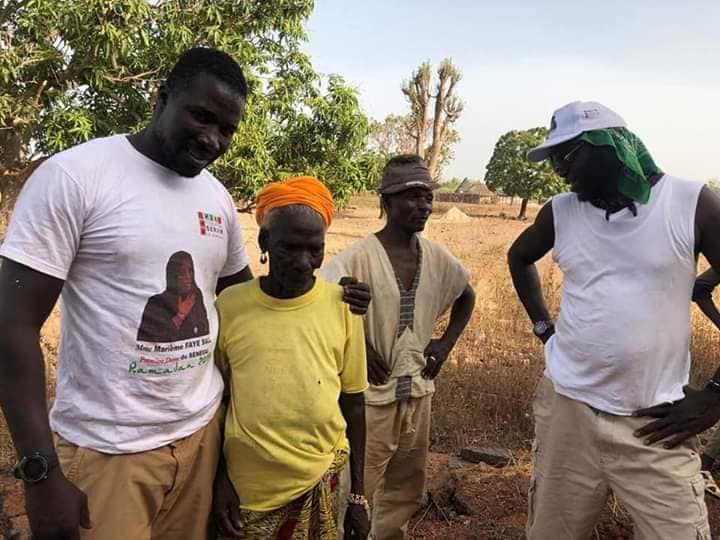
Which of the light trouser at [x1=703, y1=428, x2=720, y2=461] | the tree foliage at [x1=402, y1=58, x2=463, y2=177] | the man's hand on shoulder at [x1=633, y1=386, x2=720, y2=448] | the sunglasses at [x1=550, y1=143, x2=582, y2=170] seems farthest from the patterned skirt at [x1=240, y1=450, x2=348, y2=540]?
the tree foliage at [x1=402, y1=58, x2=463, y2=177]

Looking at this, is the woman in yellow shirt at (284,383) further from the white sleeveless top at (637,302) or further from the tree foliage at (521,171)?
the tree foliage at (521,171)

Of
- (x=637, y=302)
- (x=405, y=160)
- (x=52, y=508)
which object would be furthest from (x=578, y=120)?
(x=52, y=508)

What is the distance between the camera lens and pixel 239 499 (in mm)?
1832

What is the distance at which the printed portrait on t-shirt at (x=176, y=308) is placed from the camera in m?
1.61

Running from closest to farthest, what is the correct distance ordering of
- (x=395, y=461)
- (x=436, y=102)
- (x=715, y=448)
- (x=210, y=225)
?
1. (x=210, y=225)
2. (x=395, y=461)
3. (x=715, y=448)
4. (x=436, y=102)

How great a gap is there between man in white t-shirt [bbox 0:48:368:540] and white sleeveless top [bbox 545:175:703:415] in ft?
4.20

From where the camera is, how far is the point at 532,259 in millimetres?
2639

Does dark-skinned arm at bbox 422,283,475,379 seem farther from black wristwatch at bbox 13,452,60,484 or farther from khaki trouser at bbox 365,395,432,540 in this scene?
black wristwatch at bbox 13,452,60,484

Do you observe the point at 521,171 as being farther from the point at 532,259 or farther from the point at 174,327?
the point at 174,327

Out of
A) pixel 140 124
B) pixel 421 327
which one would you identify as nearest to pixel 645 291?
pixel 421 327

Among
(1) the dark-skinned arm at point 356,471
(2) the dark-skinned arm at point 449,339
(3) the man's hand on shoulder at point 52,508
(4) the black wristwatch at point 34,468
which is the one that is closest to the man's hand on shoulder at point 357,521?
(1) the dark-skinned arm at point 356,471

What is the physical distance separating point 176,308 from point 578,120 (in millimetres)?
1494

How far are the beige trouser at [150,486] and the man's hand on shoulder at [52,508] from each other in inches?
3.5

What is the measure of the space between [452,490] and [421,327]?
1555 millimetres
